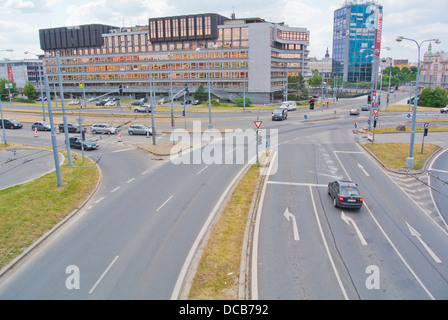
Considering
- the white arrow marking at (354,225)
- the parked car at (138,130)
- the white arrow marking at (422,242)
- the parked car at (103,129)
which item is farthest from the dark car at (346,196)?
the parked car at (103,129)

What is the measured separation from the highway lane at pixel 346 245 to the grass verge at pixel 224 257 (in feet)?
3.37

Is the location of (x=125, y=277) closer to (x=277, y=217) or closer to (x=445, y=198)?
(x=277, y=217)

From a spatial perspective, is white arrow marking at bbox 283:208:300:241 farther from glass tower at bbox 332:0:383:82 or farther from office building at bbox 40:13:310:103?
glass tower at bbox 332:0:383:82

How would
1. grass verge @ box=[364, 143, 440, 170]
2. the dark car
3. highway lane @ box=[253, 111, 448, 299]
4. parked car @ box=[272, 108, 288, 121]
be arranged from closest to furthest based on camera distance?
highway lane @ box=[253, 111, 448, 299] → the dark car → grass verge @ box=[364, 143, 440, 170] → parked car @ box=[272, 108, 288, 121]

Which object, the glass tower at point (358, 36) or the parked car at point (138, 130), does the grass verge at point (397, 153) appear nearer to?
the parked car at point (138, 130)

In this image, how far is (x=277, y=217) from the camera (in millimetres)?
19375

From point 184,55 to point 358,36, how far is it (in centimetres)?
12103

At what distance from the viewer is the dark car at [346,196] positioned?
20180 millimetres

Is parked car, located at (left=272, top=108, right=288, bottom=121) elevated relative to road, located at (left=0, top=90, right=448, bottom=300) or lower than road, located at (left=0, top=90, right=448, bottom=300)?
elevated

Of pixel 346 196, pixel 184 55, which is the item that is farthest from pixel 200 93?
pixel 346 196

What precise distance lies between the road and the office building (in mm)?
55066

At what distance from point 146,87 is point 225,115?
46.7m

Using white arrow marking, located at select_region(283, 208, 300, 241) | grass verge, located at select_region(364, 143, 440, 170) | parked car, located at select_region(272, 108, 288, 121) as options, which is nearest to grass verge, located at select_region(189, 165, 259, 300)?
white arrow marking, located at select_region(283, 208, 300, 241)

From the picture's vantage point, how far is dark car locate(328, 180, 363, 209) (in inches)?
794
